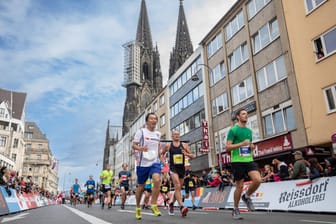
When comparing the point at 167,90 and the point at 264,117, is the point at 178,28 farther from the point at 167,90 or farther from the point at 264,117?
the point at 264,117

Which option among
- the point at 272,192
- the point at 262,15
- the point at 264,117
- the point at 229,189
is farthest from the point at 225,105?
the point at 272,192

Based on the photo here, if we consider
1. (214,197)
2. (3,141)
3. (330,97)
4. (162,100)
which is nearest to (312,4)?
(330,97)

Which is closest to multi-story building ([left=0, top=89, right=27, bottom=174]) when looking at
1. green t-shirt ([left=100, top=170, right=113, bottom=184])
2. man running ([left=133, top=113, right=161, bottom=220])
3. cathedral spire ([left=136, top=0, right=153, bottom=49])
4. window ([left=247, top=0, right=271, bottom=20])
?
green t-shirt ([left=100, top=170, right=113, bottom=184])

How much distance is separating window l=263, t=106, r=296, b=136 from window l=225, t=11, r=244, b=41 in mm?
8662

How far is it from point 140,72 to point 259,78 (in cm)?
9718

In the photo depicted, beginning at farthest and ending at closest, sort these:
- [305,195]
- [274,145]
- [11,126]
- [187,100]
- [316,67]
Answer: [11,126] < [187,100] < [274,145] < [316,67] < [305,195]

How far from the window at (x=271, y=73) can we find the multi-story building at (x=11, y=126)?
176 ft

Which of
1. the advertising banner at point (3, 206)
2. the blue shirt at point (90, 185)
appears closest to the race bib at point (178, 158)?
the advertising banner at point (3, 206)

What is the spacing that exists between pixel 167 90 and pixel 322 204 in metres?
36.6

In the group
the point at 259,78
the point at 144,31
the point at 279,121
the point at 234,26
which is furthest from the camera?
the point at 144,31

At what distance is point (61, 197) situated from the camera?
48219 mm

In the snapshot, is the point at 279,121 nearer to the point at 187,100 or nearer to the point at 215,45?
the point at 215,45

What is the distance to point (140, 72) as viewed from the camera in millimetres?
118062

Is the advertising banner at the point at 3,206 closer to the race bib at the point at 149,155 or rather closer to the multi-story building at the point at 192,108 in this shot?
the race bib at the point at 149,155
